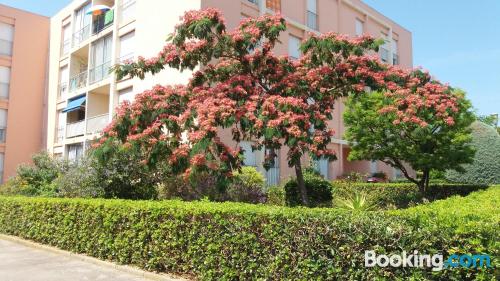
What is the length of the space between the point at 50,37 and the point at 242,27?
24.6 meters

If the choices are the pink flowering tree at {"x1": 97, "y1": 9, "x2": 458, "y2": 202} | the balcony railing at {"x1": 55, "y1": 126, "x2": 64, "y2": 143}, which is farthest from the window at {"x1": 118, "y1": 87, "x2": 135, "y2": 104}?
the pink flowering tree at {"x1": 97, "y1": 9, "x2": 458, "y2": 202}

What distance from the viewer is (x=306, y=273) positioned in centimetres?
587

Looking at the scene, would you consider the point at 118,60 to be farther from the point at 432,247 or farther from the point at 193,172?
the point at 432,247

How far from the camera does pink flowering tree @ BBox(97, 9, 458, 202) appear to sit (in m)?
8.80

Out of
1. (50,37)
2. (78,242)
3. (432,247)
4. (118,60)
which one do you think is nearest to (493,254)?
(432,247)

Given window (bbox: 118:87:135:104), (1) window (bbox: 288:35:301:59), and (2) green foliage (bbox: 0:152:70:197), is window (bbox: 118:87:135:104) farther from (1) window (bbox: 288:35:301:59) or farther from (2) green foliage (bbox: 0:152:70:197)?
(1) window (bbox: 288:35:301:59)

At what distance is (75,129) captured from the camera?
25391 mm

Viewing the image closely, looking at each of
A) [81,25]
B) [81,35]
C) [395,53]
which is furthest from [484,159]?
[81,25]

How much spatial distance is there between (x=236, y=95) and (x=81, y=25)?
823 inches

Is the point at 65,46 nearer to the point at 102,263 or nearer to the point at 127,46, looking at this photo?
the point at 127,46

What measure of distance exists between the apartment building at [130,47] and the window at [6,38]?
8.09 ft

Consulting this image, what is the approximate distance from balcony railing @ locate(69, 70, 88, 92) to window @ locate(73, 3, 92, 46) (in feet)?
6.93

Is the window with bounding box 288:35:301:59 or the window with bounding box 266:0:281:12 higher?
the window with bounding box 266:0:281:12

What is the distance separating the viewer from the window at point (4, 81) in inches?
1103
